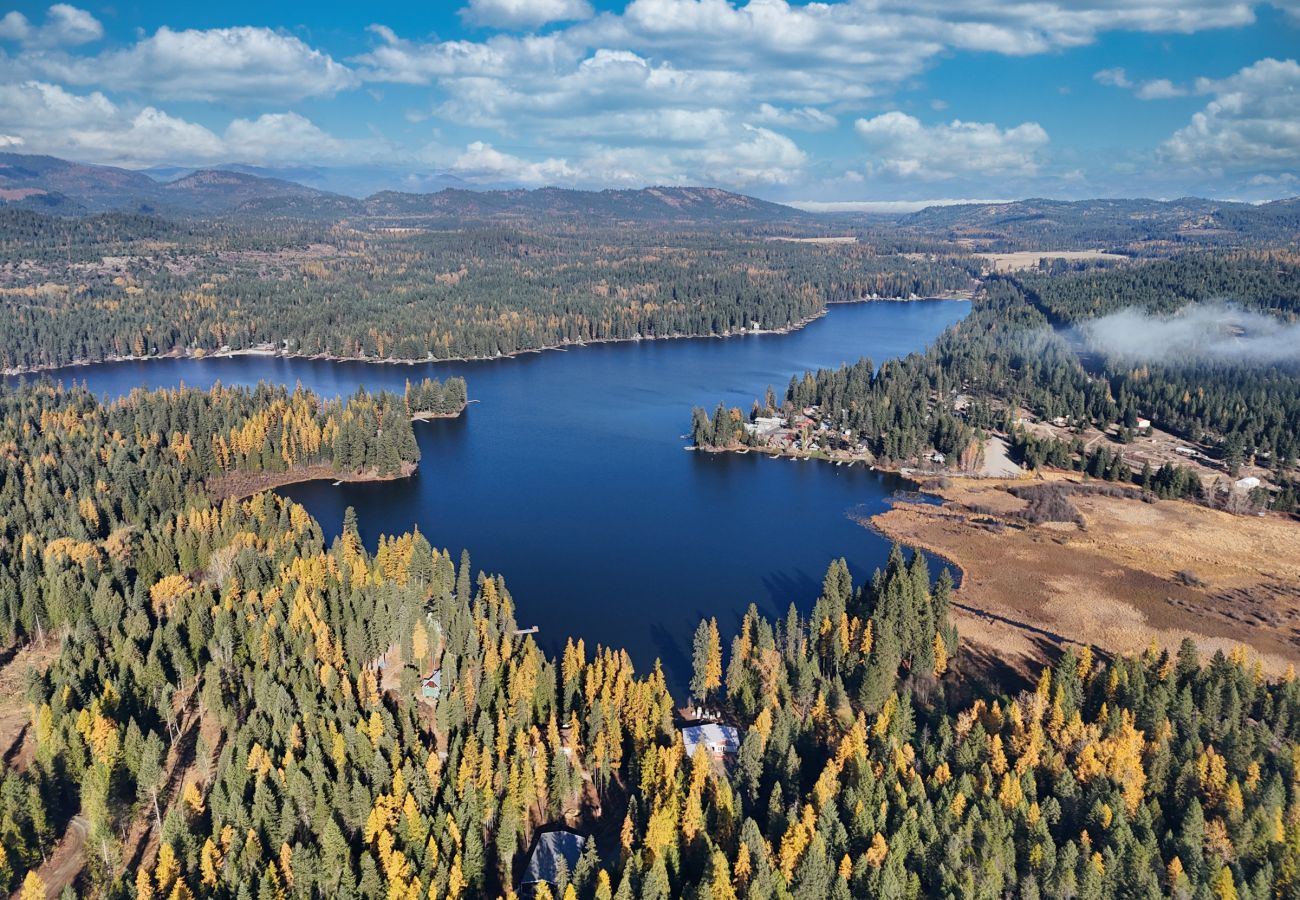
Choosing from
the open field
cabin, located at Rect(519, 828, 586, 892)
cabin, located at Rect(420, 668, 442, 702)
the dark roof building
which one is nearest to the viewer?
cabin, located at Rect(519, 828, 586, 892)

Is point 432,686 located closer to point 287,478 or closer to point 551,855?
point 551,855

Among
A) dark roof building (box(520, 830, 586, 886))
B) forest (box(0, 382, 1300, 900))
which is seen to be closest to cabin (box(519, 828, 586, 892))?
dark roof building (box(520, 830, 586, 886))

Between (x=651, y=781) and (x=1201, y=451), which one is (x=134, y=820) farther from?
(x=1201, y=451)

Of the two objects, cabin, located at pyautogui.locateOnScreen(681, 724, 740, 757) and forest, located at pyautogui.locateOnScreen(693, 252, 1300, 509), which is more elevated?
forest, located at pyautogui.locateOnScreen(693, 252, 1300, 509)

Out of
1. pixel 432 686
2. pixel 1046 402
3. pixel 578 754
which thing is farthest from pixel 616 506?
pixel 1046 402

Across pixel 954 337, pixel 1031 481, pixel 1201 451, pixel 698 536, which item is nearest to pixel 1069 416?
pixel 1201 451

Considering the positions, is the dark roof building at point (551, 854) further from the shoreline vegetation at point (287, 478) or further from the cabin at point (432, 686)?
the shoreline vegetation at point (287, 478)

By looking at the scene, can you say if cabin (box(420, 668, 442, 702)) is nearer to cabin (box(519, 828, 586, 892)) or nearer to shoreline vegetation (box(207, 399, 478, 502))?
cabin (box(519, 828, 586, 892))
